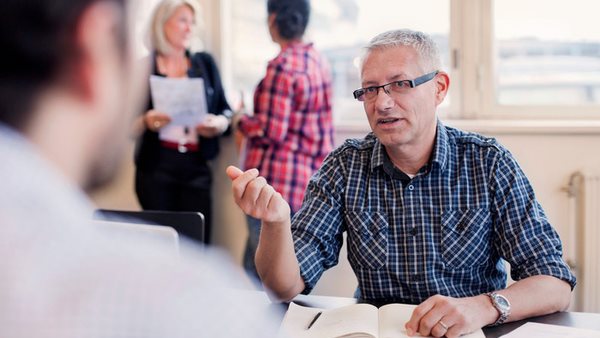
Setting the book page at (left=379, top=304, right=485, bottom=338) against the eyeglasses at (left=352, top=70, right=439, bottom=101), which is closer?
the book page at (left=379, top=304, right=485, bottom=338)

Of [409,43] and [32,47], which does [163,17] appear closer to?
[409,43]

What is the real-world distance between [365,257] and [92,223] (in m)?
1.31

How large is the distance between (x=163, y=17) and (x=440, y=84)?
62.8 inches

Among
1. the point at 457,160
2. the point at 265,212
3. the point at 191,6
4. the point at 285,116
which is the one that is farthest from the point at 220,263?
the point at 191,6

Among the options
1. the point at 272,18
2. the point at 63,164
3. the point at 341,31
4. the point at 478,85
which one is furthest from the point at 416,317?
→ the point at 341,31

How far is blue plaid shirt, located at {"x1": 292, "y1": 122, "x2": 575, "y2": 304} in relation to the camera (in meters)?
1.70

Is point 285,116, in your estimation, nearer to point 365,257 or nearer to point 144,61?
point 365,257

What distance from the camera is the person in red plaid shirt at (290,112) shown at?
2.79m

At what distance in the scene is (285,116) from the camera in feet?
9.33

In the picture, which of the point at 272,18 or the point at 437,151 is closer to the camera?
the point at 437,151

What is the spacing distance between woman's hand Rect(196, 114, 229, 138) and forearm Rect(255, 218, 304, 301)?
5.30 feet

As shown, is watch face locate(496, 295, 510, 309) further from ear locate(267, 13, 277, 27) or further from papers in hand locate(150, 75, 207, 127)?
papers in hand locate(150, 75, 207, 127)

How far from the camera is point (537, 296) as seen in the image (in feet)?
4.90

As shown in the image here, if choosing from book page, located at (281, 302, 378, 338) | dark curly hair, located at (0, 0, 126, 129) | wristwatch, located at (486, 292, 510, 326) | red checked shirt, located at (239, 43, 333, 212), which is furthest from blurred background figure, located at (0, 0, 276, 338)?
red checked shirt, located at (239, 43, 333, 212)
